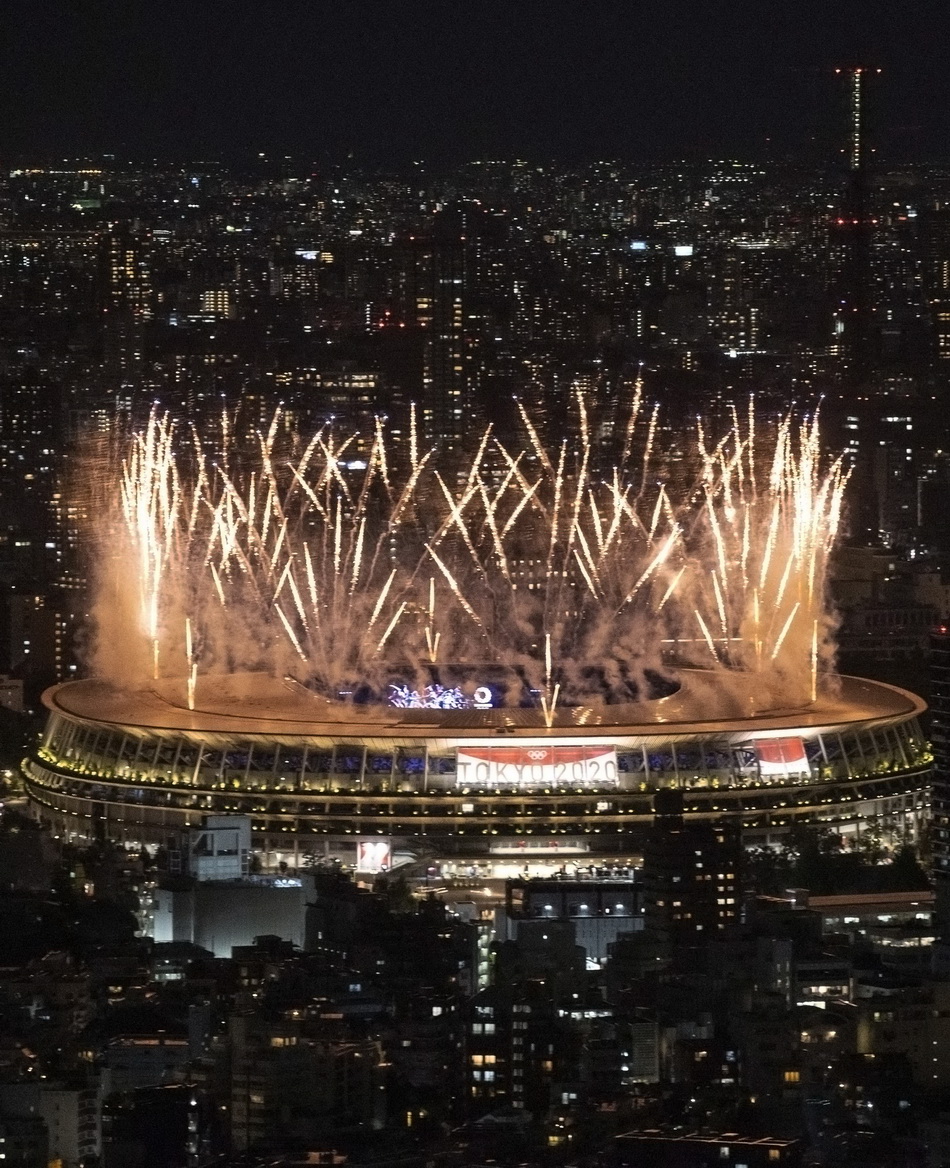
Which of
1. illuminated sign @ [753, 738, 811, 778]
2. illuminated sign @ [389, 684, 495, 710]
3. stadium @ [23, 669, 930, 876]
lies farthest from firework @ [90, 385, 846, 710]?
illuminated sign @ [753, 738, 811, 778]

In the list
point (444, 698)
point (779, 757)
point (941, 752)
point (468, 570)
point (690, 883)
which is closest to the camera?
point (690, 883)

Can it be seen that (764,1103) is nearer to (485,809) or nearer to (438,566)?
(485,809)

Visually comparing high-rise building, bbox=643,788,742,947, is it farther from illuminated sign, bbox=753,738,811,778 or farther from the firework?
the firework

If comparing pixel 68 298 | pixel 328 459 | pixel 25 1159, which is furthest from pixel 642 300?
pixel 25 1159

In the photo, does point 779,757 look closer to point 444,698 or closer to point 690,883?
point 444,698

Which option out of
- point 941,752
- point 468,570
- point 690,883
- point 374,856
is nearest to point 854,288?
point 468,570

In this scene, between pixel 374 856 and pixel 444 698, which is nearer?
pixel 374 856
